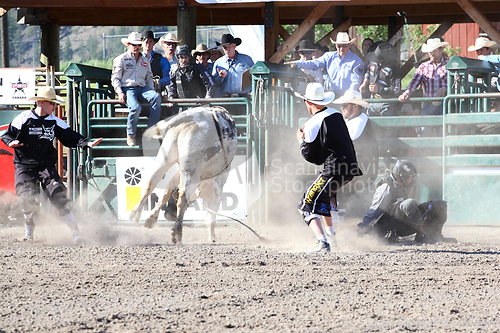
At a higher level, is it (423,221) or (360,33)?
(360,33)

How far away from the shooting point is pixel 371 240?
691cm

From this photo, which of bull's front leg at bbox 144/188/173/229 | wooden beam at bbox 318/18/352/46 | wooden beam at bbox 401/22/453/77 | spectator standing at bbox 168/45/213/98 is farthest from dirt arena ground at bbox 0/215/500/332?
wooden beam at bbox 318/18/352/46

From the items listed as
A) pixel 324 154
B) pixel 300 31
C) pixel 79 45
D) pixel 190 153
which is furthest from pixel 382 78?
pixel 79 45

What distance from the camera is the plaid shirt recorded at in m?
9.00

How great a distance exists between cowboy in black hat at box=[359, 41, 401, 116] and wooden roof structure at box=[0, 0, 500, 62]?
1.81 metres

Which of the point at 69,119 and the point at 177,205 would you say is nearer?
the point at 177,205

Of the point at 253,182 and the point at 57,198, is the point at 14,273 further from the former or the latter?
the point at 253,182

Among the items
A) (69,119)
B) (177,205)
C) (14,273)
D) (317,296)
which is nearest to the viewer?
(317,296)

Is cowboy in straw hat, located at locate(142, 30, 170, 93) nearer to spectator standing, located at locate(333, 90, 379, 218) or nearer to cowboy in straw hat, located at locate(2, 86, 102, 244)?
cowboy in straw hat, located at locate(2, 86, 102, 244)

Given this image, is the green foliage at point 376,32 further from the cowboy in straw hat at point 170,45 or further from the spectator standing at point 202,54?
the cowboy in straw hat at point 170,45

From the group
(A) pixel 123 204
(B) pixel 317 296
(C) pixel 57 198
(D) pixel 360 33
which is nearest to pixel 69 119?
(A) pixel 123 204

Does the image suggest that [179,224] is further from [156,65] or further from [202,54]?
[202,54]

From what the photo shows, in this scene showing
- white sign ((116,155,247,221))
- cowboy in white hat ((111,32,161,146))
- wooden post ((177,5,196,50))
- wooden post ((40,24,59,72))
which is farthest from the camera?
wooden post ((40,24,59,72))

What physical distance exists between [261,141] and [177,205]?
6.95 feet
